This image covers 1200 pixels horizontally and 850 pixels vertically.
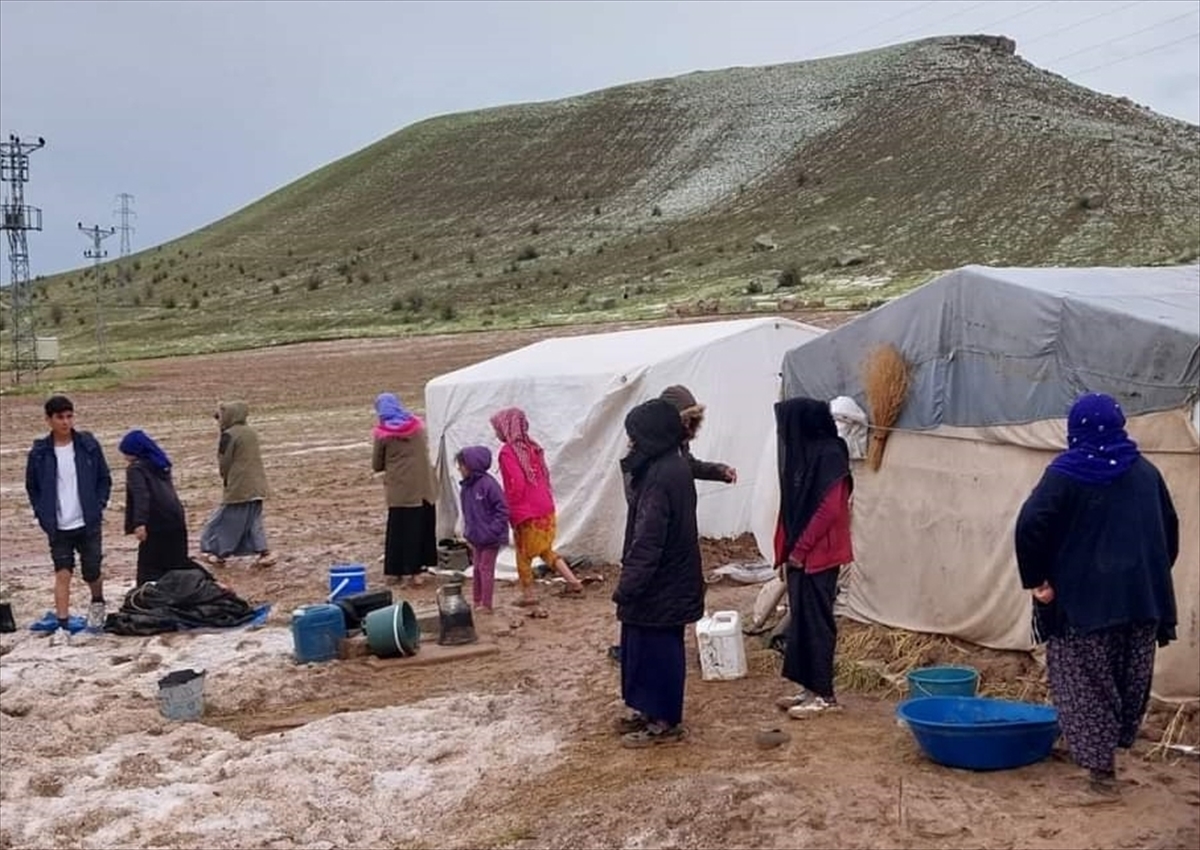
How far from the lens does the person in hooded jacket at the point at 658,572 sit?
650 cm

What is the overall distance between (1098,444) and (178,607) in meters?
6.47

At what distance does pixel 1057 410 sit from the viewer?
7098mm

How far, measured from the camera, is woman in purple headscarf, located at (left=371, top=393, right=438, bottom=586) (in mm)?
11016

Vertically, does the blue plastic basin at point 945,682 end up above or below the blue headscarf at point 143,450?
below

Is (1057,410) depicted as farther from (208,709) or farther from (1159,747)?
(208,709)

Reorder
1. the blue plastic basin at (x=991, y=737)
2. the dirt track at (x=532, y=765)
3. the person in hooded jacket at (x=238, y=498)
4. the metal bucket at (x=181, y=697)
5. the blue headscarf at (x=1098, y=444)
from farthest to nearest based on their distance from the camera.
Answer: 1. the person in hooded jacket at (x=238, y=498)
2. the metal bucket at (x=181, y=697)
3. the blue plastic basin at (x=991, y=737)
4. the dirt track at (x=532, y=765)
5. the blue headscarf at (x=1098, y=444)

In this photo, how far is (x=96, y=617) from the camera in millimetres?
9500

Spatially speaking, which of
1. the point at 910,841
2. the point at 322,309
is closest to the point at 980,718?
the point at 910,841

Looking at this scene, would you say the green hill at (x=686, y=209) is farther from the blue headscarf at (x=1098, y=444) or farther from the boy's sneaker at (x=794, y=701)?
the blue headscarf at (x=1098, y=444)

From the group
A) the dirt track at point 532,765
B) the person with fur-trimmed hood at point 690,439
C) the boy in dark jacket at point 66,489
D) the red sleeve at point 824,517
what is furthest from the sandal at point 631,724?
the boy in dark jacket at point 66,489

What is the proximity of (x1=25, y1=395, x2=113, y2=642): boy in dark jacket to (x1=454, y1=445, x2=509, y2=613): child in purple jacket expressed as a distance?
2.36 metres

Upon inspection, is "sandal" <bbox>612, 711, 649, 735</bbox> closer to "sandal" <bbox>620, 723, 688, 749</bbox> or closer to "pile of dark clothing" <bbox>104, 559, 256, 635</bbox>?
"sandal" <bbox>620, 723, 688, 749</bbox>

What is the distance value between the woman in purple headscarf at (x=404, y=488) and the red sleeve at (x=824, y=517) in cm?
489

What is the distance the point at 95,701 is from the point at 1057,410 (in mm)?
5407
